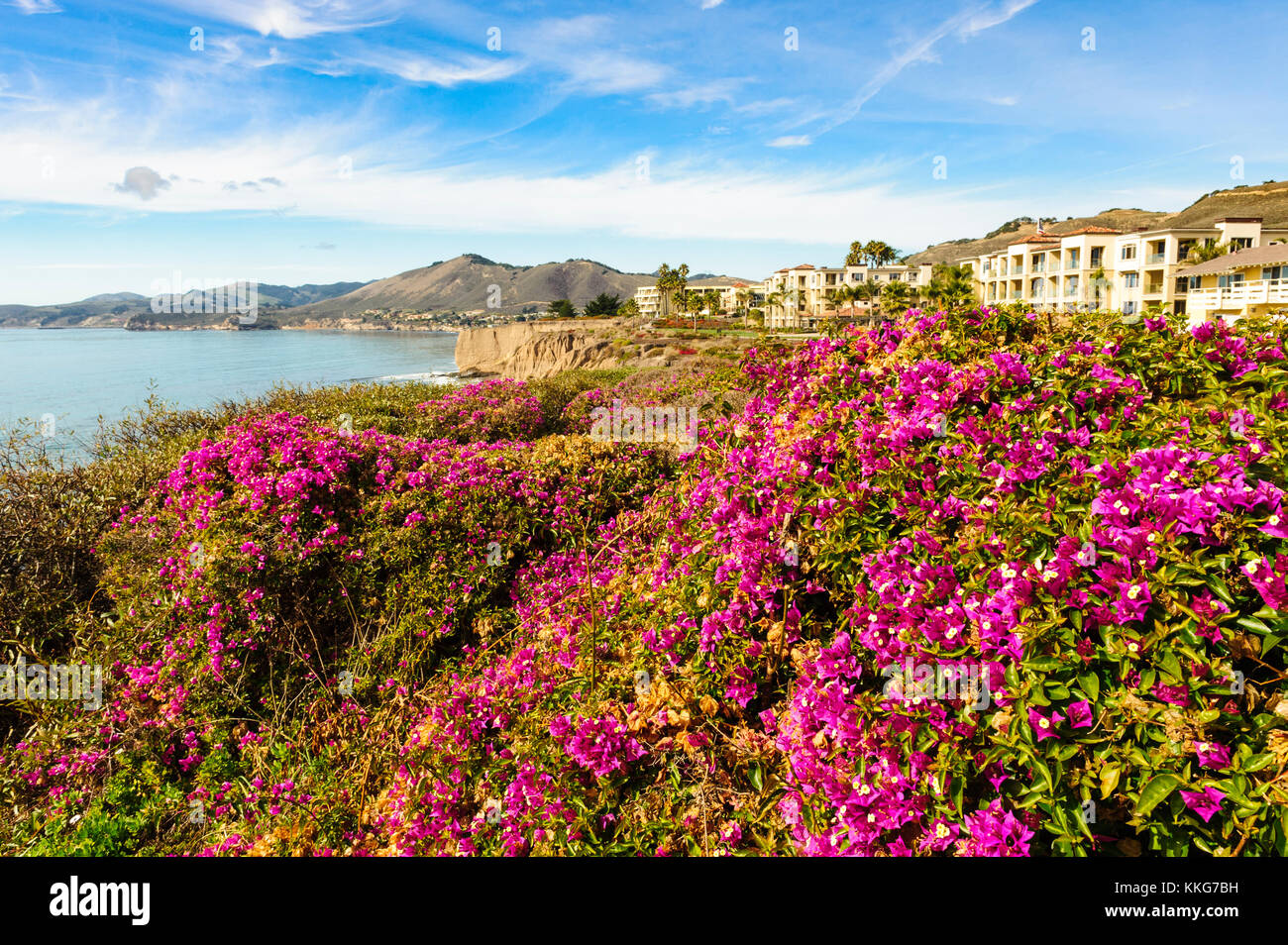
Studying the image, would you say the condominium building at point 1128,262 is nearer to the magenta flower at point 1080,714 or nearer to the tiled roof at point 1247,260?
the tiled roof at point 1247,260

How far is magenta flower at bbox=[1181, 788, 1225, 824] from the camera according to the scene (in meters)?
1.96

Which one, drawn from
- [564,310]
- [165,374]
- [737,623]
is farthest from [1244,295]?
[165,374]

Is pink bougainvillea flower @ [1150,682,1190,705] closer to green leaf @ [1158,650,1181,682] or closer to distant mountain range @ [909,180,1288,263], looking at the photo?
green leaf @ [1158,650,1181,682]

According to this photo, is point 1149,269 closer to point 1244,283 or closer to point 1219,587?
point 1244,283

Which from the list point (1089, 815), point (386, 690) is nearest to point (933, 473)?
point (1089, 815)

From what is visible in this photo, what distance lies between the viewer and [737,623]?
11.5 feet

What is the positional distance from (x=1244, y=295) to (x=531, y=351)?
4463 centimetres

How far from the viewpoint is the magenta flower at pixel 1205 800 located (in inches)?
77.1

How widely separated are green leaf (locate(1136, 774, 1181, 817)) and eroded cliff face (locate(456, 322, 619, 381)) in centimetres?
3519

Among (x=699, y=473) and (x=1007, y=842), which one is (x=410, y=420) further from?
(x=1007, y=842)

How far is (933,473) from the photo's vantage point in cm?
325

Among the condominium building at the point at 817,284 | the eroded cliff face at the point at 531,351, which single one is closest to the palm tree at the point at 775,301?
the condominium building at the point at 817,284

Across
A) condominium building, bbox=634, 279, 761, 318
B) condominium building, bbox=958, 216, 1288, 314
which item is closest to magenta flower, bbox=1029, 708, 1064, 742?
condominium building, bbox=958, 216, 1288, 314
